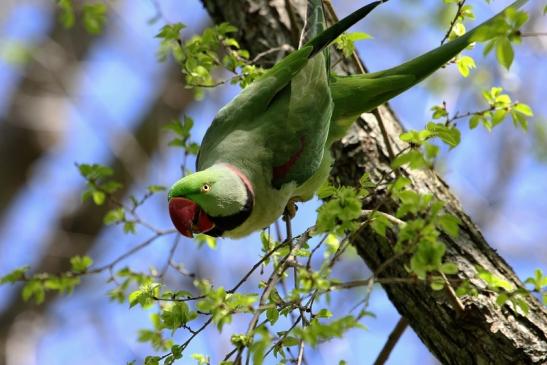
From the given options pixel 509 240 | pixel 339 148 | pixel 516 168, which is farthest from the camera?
pixel 509 240

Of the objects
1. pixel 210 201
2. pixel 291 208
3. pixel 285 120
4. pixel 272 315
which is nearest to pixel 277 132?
pixel 285 120

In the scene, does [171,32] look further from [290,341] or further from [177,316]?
[290,341]

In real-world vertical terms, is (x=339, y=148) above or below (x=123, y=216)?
below

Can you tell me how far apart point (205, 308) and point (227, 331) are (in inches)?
177

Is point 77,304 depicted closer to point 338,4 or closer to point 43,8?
point 43,8

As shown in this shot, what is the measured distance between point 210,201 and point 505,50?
132cm

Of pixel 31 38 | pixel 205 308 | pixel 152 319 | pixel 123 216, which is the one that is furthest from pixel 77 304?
pixel 205 308

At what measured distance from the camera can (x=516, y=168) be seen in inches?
286

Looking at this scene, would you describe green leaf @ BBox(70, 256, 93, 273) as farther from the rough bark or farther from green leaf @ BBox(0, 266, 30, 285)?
the rough bark

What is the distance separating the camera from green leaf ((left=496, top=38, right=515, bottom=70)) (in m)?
1.57

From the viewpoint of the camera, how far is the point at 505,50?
157 cm

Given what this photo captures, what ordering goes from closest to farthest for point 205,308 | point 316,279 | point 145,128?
point 316,279, point 205,308, point 145,128

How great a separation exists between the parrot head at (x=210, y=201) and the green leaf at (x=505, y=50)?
126cm

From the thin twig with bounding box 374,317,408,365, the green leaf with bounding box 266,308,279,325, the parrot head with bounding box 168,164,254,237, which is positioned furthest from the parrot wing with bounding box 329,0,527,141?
the green leaf with bounding box 266,308,279,325
